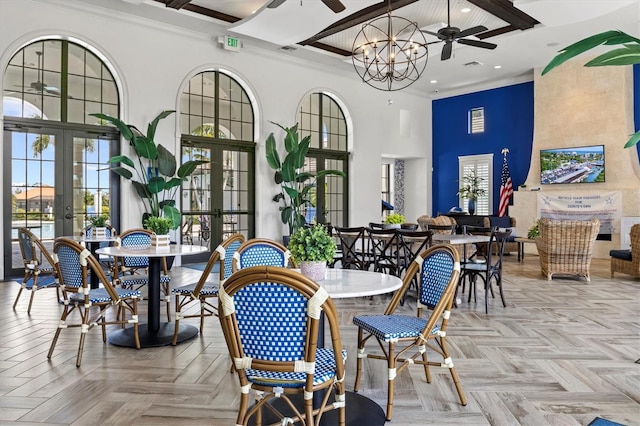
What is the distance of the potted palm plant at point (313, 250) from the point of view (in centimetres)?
248

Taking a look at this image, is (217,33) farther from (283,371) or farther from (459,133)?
(283,371)

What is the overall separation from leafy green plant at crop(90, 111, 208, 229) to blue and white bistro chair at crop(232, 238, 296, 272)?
423 centimetres

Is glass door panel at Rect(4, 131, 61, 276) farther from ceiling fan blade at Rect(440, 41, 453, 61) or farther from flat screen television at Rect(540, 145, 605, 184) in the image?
flat screen television at Rect(540, 145, 605, 184)

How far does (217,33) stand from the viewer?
8508 millimetres

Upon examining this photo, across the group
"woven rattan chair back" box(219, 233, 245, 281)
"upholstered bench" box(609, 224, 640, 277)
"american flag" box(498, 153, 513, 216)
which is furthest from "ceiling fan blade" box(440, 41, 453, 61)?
"american flag" box(498, 153, 513, 216)

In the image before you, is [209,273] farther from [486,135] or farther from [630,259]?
[486,135]

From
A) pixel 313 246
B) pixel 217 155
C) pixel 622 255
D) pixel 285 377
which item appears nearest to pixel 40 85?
pixel 217 155

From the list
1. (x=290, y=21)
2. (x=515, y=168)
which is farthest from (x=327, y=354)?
(x=515, y=168)

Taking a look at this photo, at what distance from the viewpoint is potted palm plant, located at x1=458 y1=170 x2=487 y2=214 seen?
39.5 feet

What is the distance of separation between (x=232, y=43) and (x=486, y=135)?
22.1 ft

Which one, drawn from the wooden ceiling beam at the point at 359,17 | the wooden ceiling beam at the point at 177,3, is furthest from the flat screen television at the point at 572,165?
the wooden ceiling beam at the point at 177,3

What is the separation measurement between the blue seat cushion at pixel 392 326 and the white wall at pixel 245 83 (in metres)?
5.95

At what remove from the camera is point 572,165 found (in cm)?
1017

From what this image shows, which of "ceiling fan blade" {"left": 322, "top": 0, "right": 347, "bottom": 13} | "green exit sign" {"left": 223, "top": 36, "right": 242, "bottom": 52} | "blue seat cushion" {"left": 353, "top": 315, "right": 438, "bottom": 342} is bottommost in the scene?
"blue seat cushion" {"left": 353, "top": 315, "right": 438, "bottom": 342}
